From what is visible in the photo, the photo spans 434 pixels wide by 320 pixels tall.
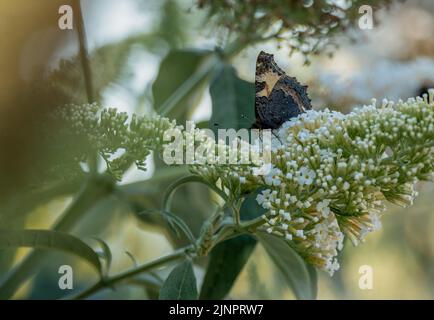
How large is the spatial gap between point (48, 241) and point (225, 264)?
0.22 meters

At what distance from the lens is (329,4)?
2.59 feet

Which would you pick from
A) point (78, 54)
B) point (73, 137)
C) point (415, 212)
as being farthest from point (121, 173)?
point (415, 212)

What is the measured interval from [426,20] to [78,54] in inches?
24.2

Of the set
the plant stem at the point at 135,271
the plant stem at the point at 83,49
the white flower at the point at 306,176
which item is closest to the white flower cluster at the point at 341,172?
the white flower at the point at 306,176

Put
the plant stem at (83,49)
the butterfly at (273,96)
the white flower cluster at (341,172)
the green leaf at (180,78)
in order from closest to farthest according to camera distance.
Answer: the white flower cluster at (341,172), the butterfly at (273,96), the plant stem at (83,49), the green leaf at (180,78)

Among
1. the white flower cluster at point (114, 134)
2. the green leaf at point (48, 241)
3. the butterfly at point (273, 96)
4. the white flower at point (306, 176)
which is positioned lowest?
the green leaf at point (48, 241)

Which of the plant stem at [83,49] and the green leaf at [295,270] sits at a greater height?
the plant stem at [83,49]

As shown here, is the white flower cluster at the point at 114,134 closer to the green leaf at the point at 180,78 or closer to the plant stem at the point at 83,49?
the plant stem at the point at 83,49

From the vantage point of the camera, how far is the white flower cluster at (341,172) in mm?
601

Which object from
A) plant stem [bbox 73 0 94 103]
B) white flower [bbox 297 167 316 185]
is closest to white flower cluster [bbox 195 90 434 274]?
white flower [bbox 297 167 316 185]

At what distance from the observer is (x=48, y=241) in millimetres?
737

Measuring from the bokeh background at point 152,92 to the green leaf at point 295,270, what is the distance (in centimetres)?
13

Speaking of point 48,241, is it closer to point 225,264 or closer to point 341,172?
point 225,264
